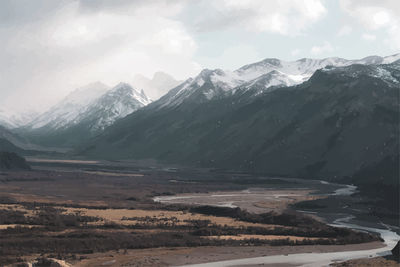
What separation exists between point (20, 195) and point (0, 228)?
232 feet

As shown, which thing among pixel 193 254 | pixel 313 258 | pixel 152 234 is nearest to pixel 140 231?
pixel 152 234

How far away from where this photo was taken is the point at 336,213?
147125mm

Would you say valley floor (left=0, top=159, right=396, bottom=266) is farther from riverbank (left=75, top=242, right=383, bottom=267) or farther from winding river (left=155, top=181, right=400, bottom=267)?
winding river (left=155, top=181, right=400, bottom=267)

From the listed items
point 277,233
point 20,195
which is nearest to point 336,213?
point 277,233

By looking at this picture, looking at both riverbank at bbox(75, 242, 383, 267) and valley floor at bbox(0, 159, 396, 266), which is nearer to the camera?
riverbank at bbox(75, 242, 383, 267)

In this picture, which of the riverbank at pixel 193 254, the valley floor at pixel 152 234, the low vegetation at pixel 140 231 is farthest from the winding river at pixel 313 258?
the low vegetation at pixel 140 231

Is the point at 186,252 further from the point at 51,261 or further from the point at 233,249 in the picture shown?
the point at 51,261

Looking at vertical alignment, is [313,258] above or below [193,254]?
below

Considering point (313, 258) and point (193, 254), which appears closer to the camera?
point (313, 258)

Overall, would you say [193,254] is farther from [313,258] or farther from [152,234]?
[313,258]

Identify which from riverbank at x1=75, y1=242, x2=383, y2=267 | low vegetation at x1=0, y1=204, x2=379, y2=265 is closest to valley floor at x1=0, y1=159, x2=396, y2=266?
low vegetation at x1=0, y1=204, x2=379, y2=265

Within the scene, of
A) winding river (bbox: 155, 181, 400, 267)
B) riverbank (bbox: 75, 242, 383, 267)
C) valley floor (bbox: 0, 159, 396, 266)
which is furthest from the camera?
valley floor (bbox: 0, 159, 396, 266)

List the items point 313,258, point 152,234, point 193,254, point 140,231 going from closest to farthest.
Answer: point 313,258 < point 193,254 < point 152,234 < point 140,231

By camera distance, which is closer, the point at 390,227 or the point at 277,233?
the point at 277,233
